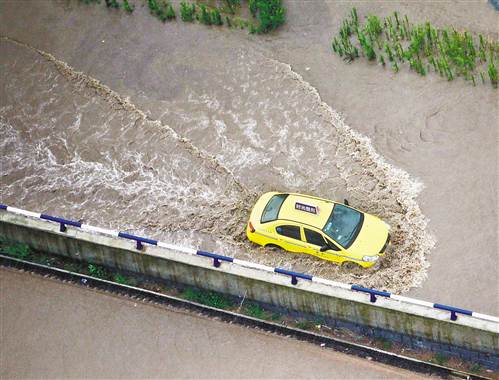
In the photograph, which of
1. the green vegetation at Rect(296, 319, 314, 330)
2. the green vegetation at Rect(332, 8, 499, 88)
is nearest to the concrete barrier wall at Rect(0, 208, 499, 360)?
the green vegetation at Rect(296, 319, 314, 330)

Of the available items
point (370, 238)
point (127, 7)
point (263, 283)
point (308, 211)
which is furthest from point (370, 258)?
point (127, 7)

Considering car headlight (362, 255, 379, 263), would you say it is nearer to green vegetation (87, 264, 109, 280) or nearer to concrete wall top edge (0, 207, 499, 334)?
concrete wall top edge (0, 207, 499, 334)

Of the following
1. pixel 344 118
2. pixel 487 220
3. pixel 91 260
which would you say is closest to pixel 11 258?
pixel 91 260

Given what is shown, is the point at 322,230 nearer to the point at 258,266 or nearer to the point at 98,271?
the point at 258,266

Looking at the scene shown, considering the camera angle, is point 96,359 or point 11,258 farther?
point 11,258

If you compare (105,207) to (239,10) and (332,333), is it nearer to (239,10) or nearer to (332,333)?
(332,333)

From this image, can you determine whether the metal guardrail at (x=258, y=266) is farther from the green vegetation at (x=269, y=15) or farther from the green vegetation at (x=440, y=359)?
the green vegetation at (x=269, y=15)
